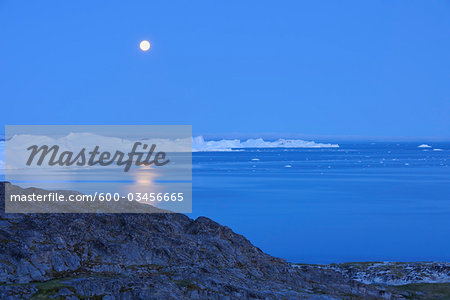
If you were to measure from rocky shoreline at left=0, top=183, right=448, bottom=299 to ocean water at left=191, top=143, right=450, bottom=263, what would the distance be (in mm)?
17036

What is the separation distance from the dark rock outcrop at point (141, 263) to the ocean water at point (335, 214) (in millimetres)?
17069

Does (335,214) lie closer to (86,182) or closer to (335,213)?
(335,213)

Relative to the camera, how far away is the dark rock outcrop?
511 inches

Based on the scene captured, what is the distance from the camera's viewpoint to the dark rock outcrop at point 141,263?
42.5ft

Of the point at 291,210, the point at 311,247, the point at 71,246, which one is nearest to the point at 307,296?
the point at 71,246

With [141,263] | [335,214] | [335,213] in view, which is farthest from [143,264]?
[335,213]

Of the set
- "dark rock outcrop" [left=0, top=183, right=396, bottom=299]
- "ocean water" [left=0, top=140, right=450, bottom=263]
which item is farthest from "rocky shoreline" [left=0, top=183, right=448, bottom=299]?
"ocean water" [left=0, top=140, right=450, bottom=263]

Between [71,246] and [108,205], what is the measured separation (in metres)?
3.38

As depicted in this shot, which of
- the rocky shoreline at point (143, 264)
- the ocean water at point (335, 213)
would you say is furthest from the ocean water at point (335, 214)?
the rocky shoreline at point (143, 264)

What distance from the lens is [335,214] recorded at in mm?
50250

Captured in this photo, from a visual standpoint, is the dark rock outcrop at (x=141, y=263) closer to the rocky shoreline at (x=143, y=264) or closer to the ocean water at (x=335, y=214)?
the rocky shoreline at (x=143, y=264)

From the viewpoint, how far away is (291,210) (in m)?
52.8

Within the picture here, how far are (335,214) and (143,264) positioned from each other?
3779 centimetres

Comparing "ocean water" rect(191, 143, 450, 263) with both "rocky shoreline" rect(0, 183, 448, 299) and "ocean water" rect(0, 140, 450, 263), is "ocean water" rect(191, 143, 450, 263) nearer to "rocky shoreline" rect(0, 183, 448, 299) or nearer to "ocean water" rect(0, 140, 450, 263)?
"ocean water" rect(0, 140, 450, 263)
